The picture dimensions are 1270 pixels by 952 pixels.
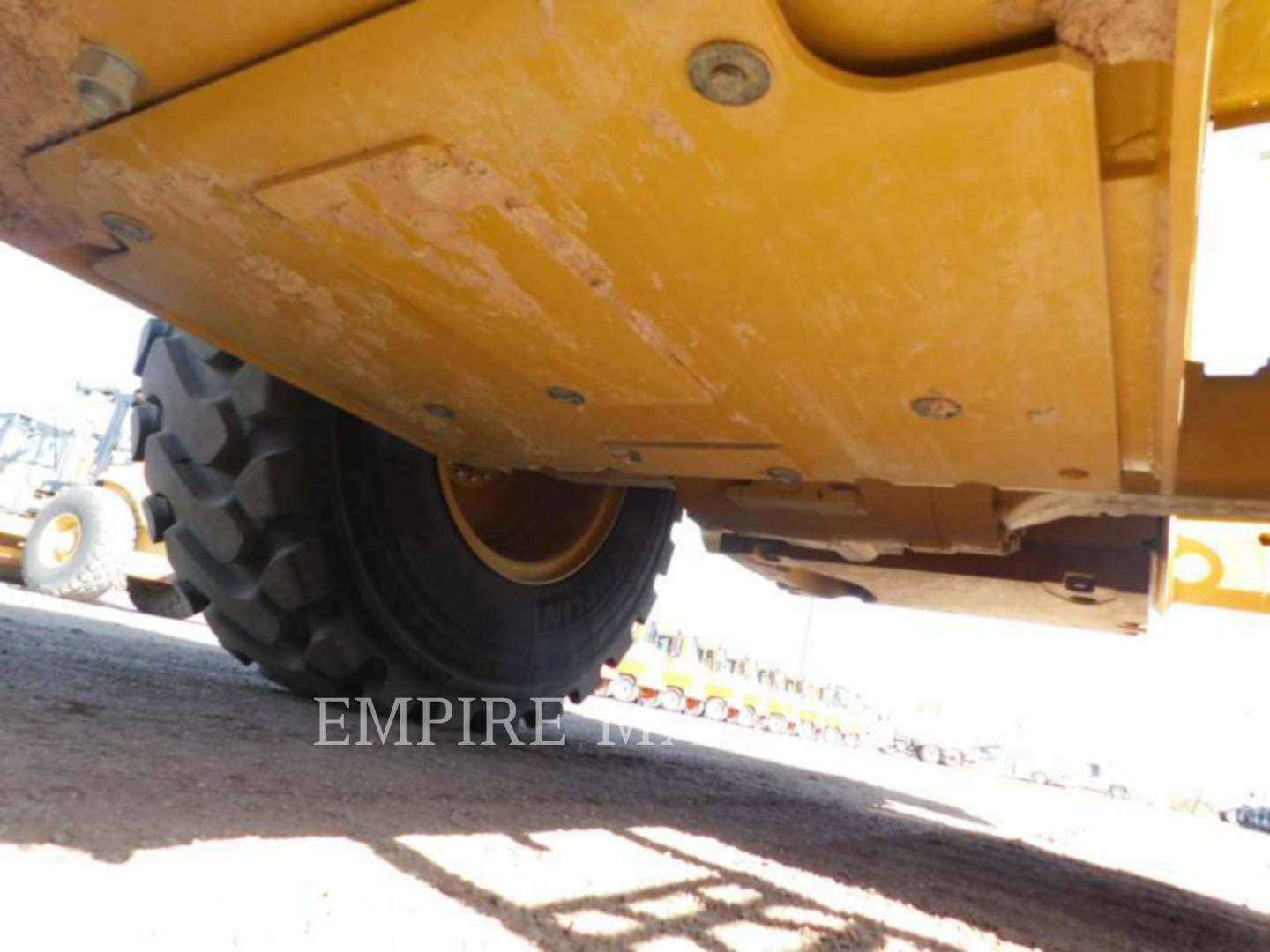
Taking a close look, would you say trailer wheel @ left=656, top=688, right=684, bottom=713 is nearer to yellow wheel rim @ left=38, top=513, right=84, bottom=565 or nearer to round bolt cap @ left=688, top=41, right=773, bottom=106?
yellow wheel rim @ left=38, top=513, right=84, bottom=565

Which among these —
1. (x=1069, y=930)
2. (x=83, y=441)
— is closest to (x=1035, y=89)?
(x=1069, y=930)

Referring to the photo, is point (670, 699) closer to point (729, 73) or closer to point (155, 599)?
point (155, 599)

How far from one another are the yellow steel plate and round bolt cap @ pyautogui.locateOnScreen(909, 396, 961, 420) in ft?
0.05

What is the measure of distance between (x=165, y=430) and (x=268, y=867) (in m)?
1.04

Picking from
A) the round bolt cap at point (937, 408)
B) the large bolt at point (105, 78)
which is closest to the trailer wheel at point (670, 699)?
the round bolt cap at point (937, 408)

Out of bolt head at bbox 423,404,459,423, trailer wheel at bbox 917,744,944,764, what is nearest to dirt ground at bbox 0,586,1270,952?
bolt head at bbox 423,404,459,423

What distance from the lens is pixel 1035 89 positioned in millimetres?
559

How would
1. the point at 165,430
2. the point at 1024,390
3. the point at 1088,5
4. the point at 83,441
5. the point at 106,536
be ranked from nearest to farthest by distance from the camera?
the point at 1088,5, the point at 1024,390, the point at 165,430, the point at 106,536, the point at 83,441

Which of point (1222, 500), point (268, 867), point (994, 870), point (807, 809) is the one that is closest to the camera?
point (268, 867)

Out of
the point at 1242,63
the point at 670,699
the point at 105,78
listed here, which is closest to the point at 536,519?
the point at 105,78

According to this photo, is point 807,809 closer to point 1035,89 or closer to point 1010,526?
point 1010,526

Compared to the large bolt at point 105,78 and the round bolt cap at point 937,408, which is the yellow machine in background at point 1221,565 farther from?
the large bolt at point 105,78

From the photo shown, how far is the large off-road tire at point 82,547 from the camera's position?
5.04m

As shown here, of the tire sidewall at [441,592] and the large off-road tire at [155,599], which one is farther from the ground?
the tire sidewall at [441,592]
